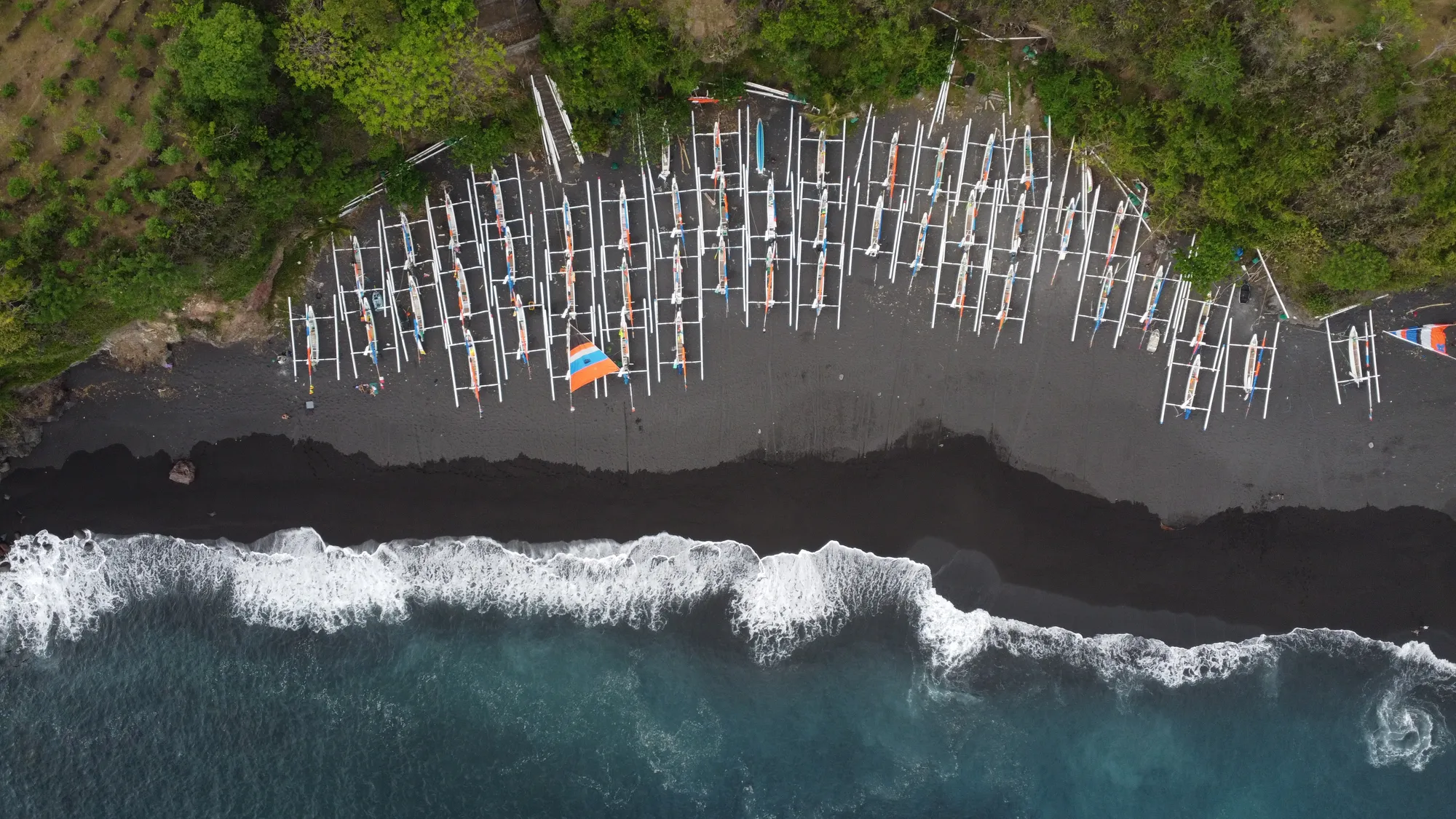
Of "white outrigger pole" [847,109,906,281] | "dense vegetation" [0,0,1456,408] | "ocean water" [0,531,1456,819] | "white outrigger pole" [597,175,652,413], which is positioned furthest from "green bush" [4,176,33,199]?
"white outrigger pole" [847,109,906,281]

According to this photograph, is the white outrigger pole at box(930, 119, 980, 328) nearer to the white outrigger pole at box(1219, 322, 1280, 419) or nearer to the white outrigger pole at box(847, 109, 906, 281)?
the white outrigger pole at box(847, 109, 906, 281)

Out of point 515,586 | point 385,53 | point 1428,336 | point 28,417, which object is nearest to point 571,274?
point 385,53

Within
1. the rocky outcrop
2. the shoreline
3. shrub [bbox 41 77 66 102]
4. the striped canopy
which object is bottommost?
the shoreline

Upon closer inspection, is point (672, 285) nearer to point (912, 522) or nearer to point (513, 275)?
point (513, 275)

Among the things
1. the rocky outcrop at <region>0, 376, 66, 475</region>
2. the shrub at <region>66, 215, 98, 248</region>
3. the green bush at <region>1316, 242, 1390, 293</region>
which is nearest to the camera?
the green bush at <region>1316, 242, 1390, 293</region>

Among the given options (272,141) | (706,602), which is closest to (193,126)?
(272,141)

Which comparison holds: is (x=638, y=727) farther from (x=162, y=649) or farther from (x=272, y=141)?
(x=272, y=141)

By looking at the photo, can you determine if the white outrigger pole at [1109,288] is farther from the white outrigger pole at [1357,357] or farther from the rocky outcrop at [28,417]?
the rocky outcrop at [28,417]
